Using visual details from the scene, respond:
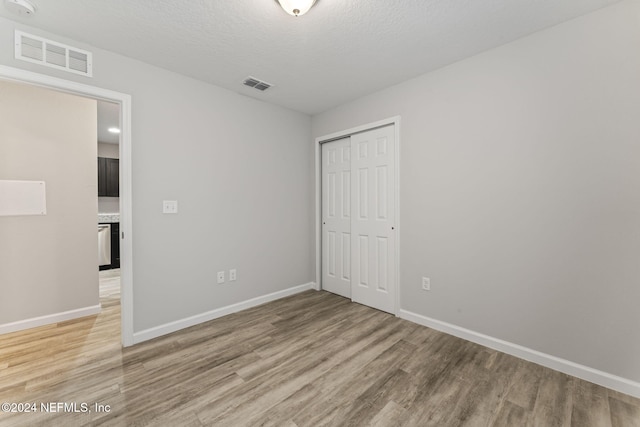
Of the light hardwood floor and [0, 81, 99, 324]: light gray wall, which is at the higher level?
[0, 81, 99, 324]: light gray wall

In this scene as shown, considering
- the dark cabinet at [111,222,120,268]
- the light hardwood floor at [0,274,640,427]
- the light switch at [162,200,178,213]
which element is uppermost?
the light switch at [162,200,178,213]

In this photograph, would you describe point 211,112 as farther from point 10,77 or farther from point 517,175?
point 517,175

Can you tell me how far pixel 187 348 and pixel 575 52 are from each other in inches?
152

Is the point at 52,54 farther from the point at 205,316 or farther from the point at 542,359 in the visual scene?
the point at 542,359

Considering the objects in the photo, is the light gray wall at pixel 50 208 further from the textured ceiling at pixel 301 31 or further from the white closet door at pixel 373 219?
the white closet door at pixel 373 219

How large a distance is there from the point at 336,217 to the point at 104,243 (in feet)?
14.4

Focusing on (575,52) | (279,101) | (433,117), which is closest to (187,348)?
(279,101)

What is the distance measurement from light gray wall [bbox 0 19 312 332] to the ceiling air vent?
0.93 ft

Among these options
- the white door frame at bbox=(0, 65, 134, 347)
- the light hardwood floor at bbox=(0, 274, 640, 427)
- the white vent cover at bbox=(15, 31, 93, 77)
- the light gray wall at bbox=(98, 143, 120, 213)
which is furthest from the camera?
the light gray wall at bbox=(98, 143, 120, 213)

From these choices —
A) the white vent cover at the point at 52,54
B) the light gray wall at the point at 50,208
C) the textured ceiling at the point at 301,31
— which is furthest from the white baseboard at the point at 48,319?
the textured ceiling at the point at 301,31

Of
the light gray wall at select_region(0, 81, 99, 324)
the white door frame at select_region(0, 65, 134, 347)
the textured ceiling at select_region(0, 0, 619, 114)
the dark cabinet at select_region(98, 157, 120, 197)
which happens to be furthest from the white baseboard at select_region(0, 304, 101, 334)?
the dark cabinet at select_region(98, 157, 120, 197)

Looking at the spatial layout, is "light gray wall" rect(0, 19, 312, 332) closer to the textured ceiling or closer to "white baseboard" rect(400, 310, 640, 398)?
the textured ceiling

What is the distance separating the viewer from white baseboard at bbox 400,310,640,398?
1739 millimetres

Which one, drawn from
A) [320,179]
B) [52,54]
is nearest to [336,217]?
[320,179]
